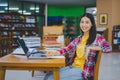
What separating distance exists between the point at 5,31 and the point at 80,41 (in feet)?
40.7

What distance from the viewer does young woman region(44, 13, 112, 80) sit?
8.02 feet

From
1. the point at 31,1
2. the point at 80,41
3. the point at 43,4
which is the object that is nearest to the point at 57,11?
the point at 43,4

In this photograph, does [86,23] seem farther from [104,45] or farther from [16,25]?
[16,25]

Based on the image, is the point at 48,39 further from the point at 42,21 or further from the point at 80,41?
Result: the point at 42,21

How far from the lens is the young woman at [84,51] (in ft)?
8.02

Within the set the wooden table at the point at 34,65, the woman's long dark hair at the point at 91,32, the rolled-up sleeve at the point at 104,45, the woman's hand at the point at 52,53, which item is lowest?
the wooden table at the point at 34,65

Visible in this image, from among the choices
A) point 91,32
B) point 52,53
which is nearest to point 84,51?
point 91,32

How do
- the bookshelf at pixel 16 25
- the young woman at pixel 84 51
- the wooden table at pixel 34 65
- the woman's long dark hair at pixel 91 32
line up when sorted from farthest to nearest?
the bookshelf at pixel 16 25
the woman's long dark hair at pixel 91 32
the young woman at pixel 84 51
the wooden table at pixel 34 65

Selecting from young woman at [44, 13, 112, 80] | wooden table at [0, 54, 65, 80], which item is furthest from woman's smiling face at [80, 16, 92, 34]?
wooden table at [0, 54, 65, 80]

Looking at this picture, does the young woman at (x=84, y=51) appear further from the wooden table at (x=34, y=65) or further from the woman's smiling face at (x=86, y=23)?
the wooden table at (x=34, y=65)

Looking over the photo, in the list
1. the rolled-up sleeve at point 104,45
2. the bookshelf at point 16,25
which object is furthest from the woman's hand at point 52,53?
the bookshelf at point 16,25

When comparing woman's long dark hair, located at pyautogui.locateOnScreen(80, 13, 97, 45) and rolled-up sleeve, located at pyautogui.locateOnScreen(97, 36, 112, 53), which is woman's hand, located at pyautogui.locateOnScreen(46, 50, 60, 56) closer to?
woman's long dark hair, located at pyautogui.locateOnScreen(80, 13, 97, 45)

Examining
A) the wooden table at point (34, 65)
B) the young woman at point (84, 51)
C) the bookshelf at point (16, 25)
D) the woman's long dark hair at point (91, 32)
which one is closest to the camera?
the wooden table at point (34, 65)

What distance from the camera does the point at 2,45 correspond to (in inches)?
356
